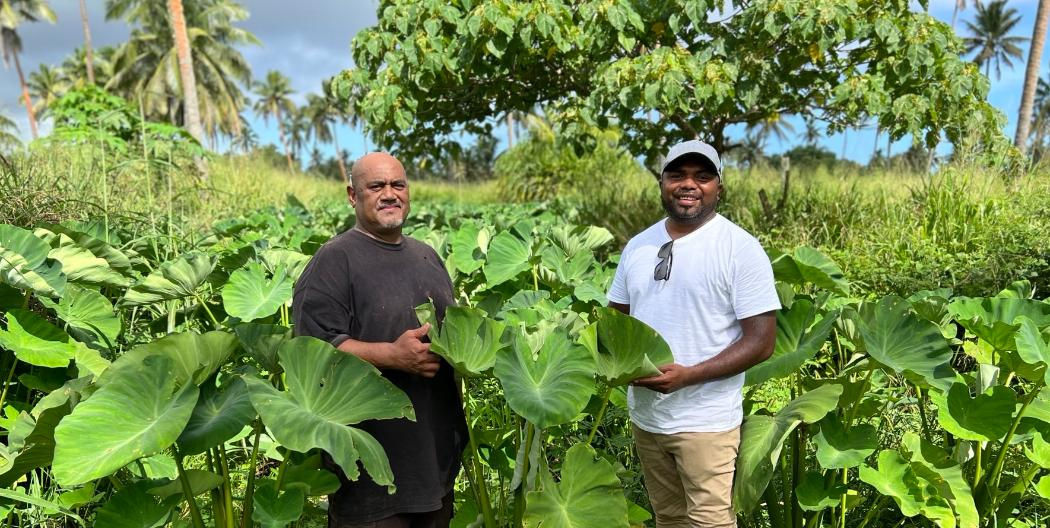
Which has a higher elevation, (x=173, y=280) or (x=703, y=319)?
(x=173, y=280)

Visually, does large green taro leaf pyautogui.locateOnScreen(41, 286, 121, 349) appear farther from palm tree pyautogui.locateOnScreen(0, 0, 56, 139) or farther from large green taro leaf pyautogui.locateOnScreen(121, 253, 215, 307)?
palm tree pyautogui.locateOnScreen(0, 0, 56, 139)

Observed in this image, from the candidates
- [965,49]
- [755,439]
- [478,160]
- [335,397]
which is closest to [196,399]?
[335,397]

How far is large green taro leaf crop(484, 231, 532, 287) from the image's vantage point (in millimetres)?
3545

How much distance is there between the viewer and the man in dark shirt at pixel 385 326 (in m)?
1.86

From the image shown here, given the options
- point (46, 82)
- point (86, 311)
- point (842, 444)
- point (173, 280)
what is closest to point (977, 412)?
point (842, 444)

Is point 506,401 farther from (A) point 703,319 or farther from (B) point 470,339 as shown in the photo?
(A) point 703,319

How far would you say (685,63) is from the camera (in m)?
5.06

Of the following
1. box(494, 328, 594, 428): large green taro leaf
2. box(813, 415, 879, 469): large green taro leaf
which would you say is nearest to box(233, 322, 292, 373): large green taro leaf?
box(494, 328, 594, 428): large green taro leaf

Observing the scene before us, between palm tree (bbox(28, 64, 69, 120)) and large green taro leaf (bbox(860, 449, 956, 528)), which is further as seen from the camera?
palm tree (bbox(28, 64, 69, 120))

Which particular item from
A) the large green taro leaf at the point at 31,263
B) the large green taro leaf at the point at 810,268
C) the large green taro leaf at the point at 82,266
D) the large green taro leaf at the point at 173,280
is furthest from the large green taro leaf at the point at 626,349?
the large green taro leaf at the point at 82,266

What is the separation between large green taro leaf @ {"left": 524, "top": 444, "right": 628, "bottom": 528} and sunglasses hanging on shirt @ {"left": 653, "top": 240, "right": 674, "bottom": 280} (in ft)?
1.77

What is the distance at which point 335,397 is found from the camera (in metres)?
1.72

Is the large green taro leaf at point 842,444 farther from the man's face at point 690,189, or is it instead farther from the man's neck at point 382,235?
the man's neck at point 382,235

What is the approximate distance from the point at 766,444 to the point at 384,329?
3.69 ft
